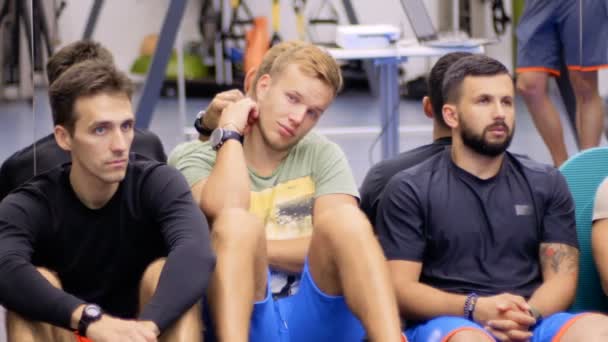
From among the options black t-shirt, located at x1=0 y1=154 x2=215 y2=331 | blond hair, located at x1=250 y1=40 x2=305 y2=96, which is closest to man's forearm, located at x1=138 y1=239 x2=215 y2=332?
black t-shirt, located at x1=0 y1=154 x2=215 y2=331

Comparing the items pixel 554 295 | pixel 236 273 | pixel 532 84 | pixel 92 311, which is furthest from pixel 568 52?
pixel 92 311

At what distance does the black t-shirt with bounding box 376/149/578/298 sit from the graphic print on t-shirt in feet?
0.65

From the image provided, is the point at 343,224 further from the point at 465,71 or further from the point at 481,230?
the point at 465,71

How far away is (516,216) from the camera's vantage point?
2.61 metres

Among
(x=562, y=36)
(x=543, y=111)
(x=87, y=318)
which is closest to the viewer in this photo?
(x=87, y=318)

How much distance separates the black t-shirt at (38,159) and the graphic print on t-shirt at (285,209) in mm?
607

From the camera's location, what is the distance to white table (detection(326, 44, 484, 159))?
4301 mm

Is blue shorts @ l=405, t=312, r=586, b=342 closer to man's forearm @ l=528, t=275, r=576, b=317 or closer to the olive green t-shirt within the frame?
man's forearm @ l=528, t=275, r=576, b=317

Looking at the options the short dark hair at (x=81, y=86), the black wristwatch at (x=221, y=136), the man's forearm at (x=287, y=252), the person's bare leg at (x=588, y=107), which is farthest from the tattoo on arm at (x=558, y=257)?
the person's bare leg at (x=588, y=107)

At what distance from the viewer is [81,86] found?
2.39 metres

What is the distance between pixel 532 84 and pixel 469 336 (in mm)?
2282

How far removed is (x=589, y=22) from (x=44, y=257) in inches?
104

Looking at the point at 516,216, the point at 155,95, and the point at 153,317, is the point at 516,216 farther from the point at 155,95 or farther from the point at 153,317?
the point at 155,95

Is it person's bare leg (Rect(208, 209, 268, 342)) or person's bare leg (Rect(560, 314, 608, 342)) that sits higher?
person's bare leg (Rect(208, 209, 268, 342))
